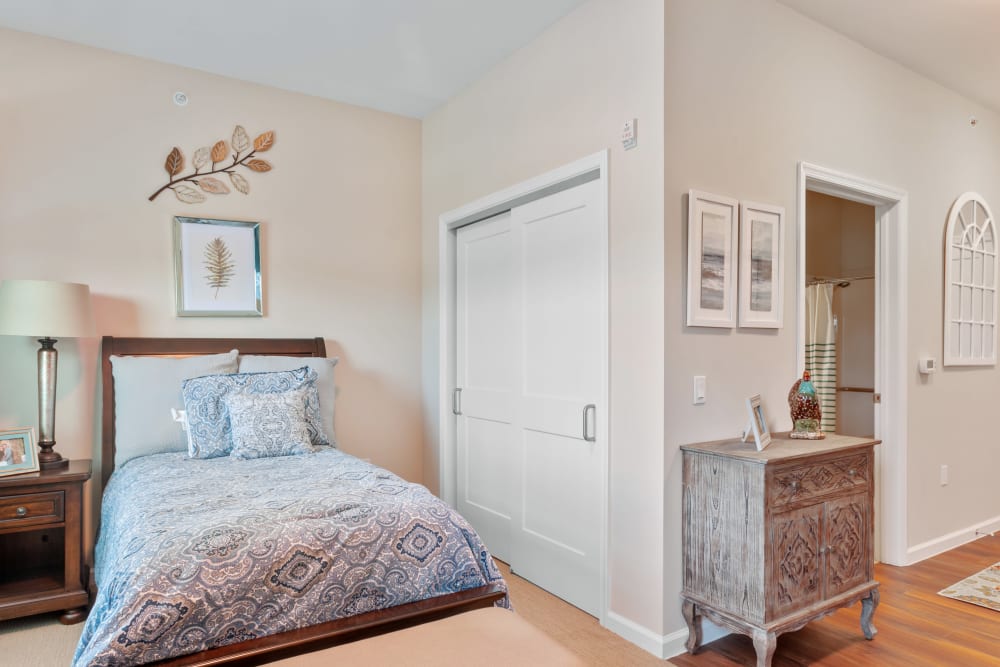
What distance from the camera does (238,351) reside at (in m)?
3.58

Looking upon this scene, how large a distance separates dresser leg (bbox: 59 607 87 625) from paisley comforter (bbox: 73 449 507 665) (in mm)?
901

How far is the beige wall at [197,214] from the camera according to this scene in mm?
3143

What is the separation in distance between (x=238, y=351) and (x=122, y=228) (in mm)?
898

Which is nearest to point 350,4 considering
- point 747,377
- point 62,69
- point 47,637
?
point 62,69

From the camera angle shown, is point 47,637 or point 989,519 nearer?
point 47,637

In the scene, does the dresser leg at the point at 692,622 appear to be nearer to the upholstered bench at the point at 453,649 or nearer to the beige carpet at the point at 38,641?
the upholstered bench at the point at 453,649

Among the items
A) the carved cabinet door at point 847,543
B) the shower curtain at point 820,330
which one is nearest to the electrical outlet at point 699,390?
the carved cabinet door at point 847,543

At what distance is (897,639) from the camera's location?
2.62m

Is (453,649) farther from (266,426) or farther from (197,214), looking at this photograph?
(197,214)

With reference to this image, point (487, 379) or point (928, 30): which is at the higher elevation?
point (928, 30)

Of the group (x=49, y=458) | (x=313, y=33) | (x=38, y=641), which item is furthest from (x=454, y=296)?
(x=38, y=641)

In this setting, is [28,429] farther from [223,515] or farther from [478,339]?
[478,339]

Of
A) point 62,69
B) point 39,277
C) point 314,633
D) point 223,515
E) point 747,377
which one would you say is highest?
point 62,69

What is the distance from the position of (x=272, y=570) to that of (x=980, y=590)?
3414 millimetres
